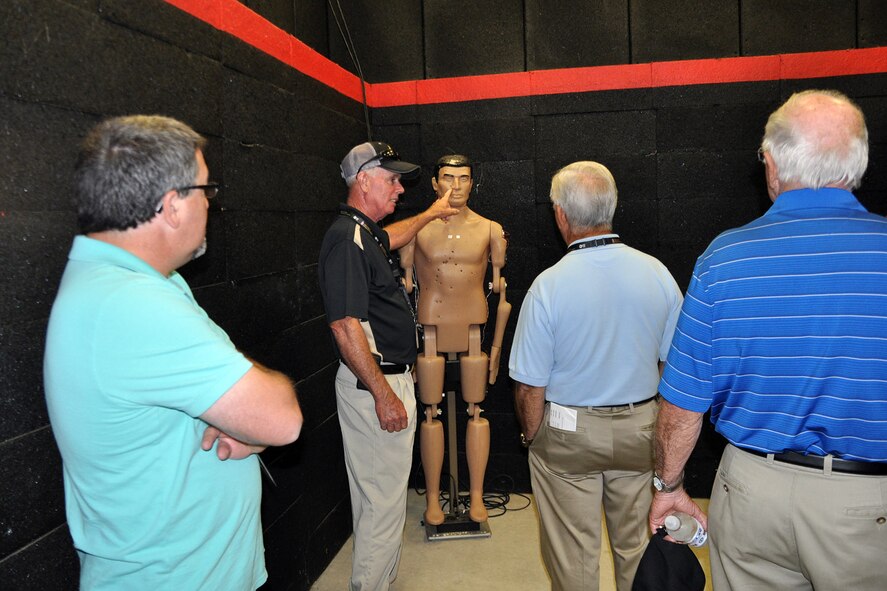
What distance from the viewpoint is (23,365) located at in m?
1.31

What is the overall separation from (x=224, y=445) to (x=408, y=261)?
2.16 m

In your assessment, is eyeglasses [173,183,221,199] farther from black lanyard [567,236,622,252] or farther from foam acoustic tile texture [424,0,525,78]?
foam acoustic tile texture [424,0,525,78]

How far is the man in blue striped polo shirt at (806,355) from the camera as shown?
1.24 metres

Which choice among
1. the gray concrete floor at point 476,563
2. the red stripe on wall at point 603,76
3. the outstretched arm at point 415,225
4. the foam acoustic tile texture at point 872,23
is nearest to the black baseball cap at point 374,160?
the outstretched arm at point 415,225

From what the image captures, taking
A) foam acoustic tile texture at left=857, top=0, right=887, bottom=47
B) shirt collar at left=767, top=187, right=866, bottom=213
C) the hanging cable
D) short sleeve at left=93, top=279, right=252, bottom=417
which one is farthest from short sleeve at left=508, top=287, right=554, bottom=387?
foam acoustic tile texture at left=857, top=0, right=887, bottom=47

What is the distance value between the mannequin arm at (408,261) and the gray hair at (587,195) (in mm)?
1423

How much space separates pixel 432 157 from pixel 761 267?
2.59m

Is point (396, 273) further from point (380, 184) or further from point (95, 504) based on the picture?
point (95, 504)

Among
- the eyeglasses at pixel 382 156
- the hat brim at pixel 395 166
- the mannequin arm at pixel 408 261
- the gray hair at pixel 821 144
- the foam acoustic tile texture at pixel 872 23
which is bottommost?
the mannequin arm at pixel 408 261

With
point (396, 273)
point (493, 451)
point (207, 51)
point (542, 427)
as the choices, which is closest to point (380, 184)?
point (396, 273)

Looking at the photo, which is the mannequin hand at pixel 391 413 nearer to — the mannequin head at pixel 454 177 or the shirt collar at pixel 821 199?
the mannequin head at pixel 454 177

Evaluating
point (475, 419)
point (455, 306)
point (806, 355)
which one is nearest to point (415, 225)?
point (455, 306)

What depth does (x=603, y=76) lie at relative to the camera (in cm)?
343

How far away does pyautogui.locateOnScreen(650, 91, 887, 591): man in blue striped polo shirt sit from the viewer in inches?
48.8
